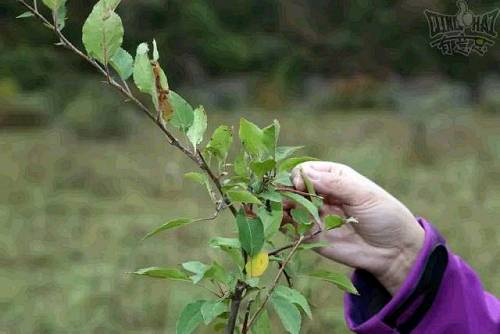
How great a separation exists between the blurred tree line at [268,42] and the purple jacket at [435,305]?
5120mm

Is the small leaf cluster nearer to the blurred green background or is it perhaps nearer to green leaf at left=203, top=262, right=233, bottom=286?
green leaf at left=203, top=262, right=233, bottom=286

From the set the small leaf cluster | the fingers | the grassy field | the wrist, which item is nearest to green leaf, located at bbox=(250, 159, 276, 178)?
the small leaf cluster

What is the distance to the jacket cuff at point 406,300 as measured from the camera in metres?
0.89

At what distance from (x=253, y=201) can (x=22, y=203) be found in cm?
337

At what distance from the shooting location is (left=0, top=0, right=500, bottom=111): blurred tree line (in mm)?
5930

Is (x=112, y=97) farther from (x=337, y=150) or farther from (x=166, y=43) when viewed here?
(x=337, y=150)

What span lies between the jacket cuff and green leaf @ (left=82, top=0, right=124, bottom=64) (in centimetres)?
48

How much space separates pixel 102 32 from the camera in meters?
0.50

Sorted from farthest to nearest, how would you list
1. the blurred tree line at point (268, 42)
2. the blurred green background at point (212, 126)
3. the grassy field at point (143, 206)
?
the blurred tree line at point (268, 42) → the blurred green background at point (212, 126) → the grassy field at point (143, 206)

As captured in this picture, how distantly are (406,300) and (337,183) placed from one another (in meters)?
0.13

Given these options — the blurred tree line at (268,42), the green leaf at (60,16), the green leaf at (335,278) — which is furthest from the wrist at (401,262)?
the blurred tree line at (268,42)

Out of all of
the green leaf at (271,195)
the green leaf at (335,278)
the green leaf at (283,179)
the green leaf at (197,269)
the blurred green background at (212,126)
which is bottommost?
the blurred green background at (212,126)

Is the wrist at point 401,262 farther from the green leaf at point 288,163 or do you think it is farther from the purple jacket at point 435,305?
the green leaf at point 288,163

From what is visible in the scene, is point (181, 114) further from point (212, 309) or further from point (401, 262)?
point (401, 262)
